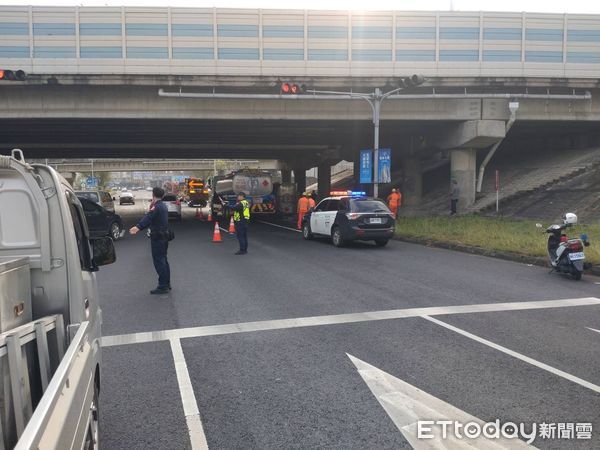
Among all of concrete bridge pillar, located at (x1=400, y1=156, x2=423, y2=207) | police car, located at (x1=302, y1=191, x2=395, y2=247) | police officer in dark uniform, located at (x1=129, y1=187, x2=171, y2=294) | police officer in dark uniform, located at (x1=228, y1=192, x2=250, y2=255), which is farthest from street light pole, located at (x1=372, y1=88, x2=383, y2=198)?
police officer in dark uniform, located at (x1=129, y1=187, x2=171, y2=294)

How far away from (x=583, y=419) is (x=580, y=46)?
28.8m

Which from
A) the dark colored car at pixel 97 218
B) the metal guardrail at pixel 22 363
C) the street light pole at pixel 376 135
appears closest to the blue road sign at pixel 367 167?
the street light pole at pixel 376 135

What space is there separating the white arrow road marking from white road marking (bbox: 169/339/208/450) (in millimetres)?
1437

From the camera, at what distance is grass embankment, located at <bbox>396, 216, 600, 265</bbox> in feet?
42.9

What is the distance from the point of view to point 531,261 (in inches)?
485

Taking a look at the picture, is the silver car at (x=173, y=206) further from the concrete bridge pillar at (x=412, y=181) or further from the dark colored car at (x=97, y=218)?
the concrete bridge pillar at (x=412, y=181)

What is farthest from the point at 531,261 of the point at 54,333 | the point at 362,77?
the point at 362,77

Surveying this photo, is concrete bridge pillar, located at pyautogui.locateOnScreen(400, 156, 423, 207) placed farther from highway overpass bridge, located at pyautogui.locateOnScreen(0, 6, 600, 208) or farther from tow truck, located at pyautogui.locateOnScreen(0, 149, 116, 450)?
tow truck, located at pyautogui.locateOnScreen(0, 149, 116, 450)

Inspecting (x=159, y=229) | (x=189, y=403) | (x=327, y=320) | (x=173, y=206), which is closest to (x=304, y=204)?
(x=173, y=206)

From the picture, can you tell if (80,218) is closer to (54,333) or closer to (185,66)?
(54,333)

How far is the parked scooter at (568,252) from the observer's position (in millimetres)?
9914

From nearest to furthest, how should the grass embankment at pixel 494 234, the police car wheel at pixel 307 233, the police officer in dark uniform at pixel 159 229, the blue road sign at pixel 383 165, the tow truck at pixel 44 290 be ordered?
the tow truck at pixel 44 290 < the police officer in dark uniform at pixel 159 229 < the grass embankment at pixel 494 234 < the police car wheel at pixel 307 233 < the blue road sign at pixel 383 165

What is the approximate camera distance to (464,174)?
28984 millimetres

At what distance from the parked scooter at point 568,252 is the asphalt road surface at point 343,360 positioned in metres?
0.36
